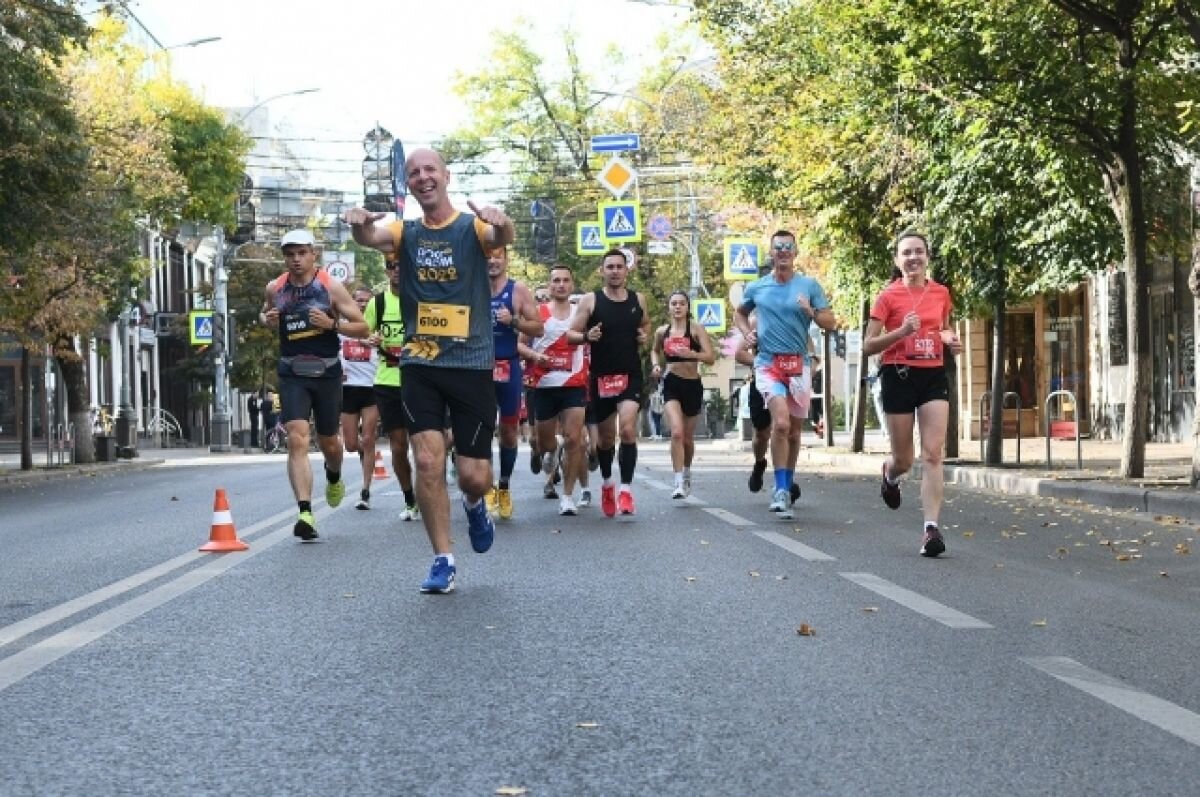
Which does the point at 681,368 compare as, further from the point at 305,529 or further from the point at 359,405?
the point at 305,529

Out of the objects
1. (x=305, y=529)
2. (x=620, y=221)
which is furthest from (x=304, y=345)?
(x=620, y=221)

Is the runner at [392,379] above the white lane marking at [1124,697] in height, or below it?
above

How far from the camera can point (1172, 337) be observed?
34.7 m

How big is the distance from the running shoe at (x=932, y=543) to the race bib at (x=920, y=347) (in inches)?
46.5

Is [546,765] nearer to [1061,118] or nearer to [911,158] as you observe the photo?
[1061,118]

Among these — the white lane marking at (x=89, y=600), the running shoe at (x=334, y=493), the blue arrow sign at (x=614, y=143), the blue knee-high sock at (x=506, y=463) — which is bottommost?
the white lane marking at (x=89, y=600)

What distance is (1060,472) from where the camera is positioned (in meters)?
22.3

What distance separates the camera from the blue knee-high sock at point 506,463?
1502 centimetres

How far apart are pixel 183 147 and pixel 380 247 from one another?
48685mm

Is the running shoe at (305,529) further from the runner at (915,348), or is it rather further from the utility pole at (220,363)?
the utility pole at (220,363)

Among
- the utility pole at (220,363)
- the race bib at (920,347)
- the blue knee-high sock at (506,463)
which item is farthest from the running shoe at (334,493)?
the utility pole at (220,363)

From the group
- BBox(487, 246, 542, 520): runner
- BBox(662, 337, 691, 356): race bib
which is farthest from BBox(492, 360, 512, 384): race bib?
BBox(662, 337, 691, 356): race bib

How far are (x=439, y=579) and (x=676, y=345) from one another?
7790 millimetres

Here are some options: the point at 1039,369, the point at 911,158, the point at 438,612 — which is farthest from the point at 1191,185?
the point at 438,612
